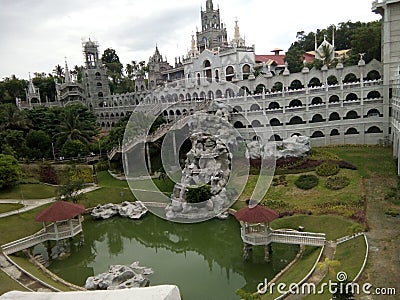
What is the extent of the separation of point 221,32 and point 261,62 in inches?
799

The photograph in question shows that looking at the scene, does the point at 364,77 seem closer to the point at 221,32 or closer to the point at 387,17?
the point at 387,17

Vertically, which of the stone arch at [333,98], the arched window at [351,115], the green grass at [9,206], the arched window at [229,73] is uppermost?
the arched window at [229,73]

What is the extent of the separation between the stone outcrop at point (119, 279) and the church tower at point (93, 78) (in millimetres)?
51230

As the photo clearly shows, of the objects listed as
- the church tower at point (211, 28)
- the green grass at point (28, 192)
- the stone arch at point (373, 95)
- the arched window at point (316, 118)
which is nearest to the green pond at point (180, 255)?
the green grass at point (28, 192)

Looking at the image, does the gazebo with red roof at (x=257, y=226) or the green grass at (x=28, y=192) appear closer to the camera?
A: the gazebo with red roof at (x=257, y=226)

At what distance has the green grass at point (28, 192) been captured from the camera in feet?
90.7

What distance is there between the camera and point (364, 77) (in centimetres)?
3578

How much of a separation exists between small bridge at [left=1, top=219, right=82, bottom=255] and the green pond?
52.1 inches

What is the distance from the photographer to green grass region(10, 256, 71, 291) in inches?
642

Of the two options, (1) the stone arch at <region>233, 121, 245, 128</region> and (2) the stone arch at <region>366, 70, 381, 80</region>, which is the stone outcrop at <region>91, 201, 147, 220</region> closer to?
(1) the stone arch at <region>233, 121, 245, 128</region>

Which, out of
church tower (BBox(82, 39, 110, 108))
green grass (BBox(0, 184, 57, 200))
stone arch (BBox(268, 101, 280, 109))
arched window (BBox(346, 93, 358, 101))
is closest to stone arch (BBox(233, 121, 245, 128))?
stone arch (BBox(268, 101, 280, 109))

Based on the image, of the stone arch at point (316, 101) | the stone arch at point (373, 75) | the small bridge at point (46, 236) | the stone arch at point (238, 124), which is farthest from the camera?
the stone arch at point (238, 124)

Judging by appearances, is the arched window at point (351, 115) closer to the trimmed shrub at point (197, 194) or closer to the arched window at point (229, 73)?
the arched window at point (229, 73)

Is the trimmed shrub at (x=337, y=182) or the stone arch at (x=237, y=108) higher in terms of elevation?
the stone arch at (x=237, y=108)
